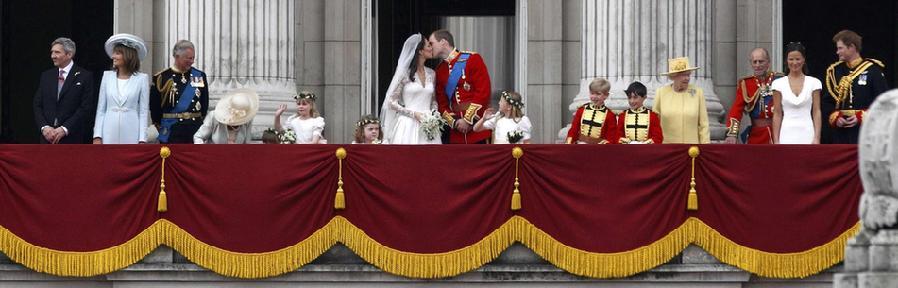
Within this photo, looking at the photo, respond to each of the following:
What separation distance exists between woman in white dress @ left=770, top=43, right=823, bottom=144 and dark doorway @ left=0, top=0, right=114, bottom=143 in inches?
513

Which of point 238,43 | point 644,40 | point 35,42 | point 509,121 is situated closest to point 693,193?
point 509,121

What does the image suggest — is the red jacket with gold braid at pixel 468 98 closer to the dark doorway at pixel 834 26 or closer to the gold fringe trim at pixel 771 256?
the gold fringe trim at pixel 771 256

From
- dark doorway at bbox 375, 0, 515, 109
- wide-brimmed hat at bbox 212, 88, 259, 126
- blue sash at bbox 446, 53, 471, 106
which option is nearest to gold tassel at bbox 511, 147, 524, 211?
blue sash at bbox 446, 53, 471, 106

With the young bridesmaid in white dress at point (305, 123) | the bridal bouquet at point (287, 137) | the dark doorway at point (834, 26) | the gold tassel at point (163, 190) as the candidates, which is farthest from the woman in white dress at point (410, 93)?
the dark doorway at point (834, 26)

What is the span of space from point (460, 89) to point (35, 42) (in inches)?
489

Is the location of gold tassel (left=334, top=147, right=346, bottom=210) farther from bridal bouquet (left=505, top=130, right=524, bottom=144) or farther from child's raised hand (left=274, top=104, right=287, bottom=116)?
child's raised hand (left=274, top=104, right=287, bottom=116)

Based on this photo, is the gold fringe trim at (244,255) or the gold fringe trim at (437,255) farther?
the gold fringe trim at (244,255)

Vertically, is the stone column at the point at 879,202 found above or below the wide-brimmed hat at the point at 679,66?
below

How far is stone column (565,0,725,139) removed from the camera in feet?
79.7

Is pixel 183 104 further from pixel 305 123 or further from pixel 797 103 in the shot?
pixel 797 103

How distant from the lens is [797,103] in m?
21.9

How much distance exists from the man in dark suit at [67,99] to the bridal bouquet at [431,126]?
9.66 ft

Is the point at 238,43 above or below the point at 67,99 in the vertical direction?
above

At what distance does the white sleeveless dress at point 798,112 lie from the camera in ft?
71.7
